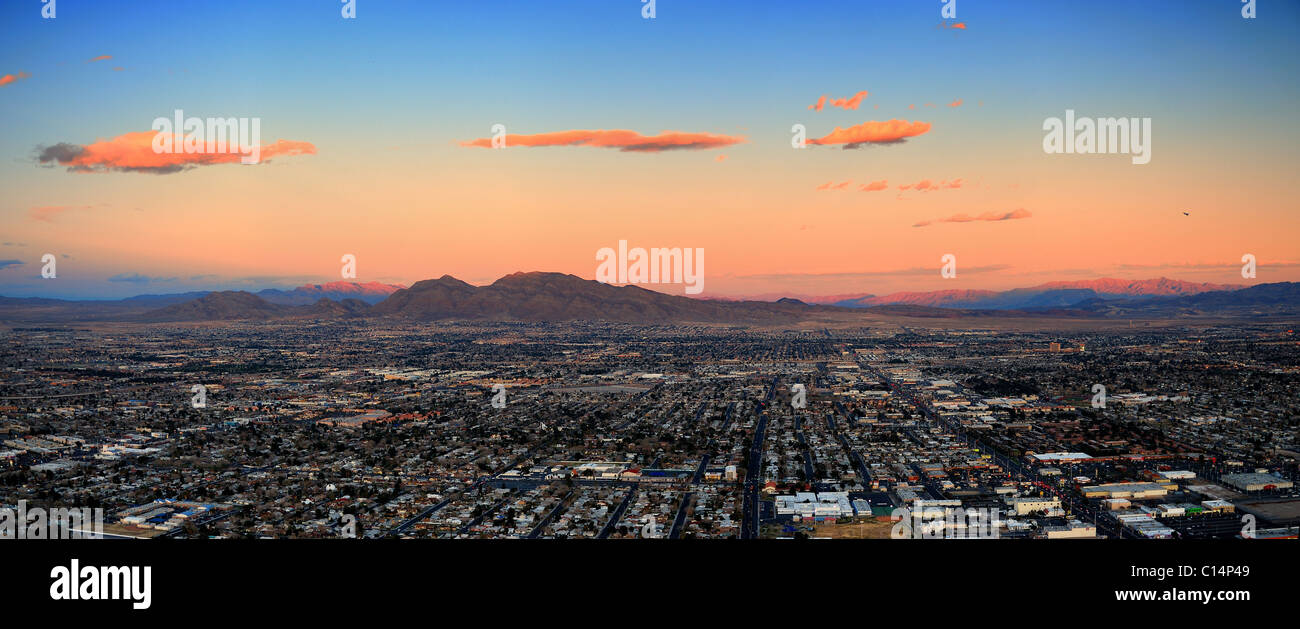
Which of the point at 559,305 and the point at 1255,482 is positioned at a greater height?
the point at 559,305

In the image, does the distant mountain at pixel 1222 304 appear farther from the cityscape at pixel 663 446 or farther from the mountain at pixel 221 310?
the mountain at pixel 221 310

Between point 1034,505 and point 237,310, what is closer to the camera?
point 1034,505

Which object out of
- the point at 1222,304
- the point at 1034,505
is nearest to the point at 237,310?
the point at 1034,505

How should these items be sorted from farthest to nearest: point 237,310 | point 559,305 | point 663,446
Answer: point 559,305 < point 237,310 < point 663,446

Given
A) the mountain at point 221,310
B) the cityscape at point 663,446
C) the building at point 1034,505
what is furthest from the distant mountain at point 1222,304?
the mountain at point 221,310

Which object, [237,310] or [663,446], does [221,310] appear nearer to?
[237,310]

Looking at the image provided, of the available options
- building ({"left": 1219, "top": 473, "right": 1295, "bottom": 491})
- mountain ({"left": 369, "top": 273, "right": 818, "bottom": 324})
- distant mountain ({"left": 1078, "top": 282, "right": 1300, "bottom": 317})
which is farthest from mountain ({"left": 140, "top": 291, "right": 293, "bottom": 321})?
distant mountain ({"left": 1078, "top": 282, "right": 1300, "bottom": 317})

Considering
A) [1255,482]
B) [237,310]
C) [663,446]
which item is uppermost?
[237,310]
